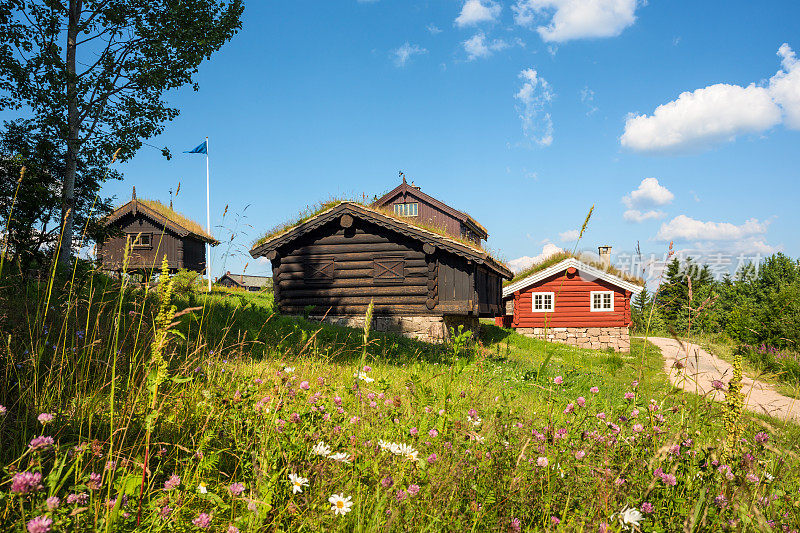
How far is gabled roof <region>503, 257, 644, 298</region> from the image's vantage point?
76.1 ft

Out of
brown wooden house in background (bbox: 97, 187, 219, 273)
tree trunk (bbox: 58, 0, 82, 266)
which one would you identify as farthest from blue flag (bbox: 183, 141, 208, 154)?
tree trunk (bbox: 58, 0, 82, 266)

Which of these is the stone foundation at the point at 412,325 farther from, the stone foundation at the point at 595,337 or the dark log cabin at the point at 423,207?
the dark log cabin at the point at 423,207

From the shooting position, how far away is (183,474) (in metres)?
2.46

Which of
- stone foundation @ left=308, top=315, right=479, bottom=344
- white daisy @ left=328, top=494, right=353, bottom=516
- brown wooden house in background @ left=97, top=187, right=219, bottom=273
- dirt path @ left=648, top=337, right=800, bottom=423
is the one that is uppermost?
brown wooden house in background @ left=97, top=187, right=219, bottom=273

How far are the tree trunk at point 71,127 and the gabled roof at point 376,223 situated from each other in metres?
6.08

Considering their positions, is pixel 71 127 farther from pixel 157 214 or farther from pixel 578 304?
pixel 578 304

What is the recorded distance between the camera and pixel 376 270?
16.5 m

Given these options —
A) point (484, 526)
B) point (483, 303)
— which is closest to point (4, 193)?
point (484, 526)

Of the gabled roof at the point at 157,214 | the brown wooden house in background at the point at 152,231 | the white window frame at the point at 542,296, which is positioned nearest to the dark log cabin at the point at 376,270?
the white window frame at the point at 542,296

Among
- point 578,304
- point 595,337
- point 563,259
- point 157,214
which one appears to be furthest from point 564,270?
point 157,214

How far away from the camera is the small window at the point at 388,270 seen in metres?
16.3

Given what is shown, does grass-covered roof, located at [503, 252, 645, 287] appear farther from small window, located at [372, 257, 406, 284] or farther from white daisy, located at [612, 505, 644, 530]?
white daisy, located at [612, 505, 644, 530]

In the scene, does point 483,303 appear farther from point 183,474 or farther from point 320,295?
point 183,474

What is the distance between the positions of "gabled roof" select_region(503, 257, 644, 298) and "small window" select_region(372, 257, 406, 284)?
1025 cm
